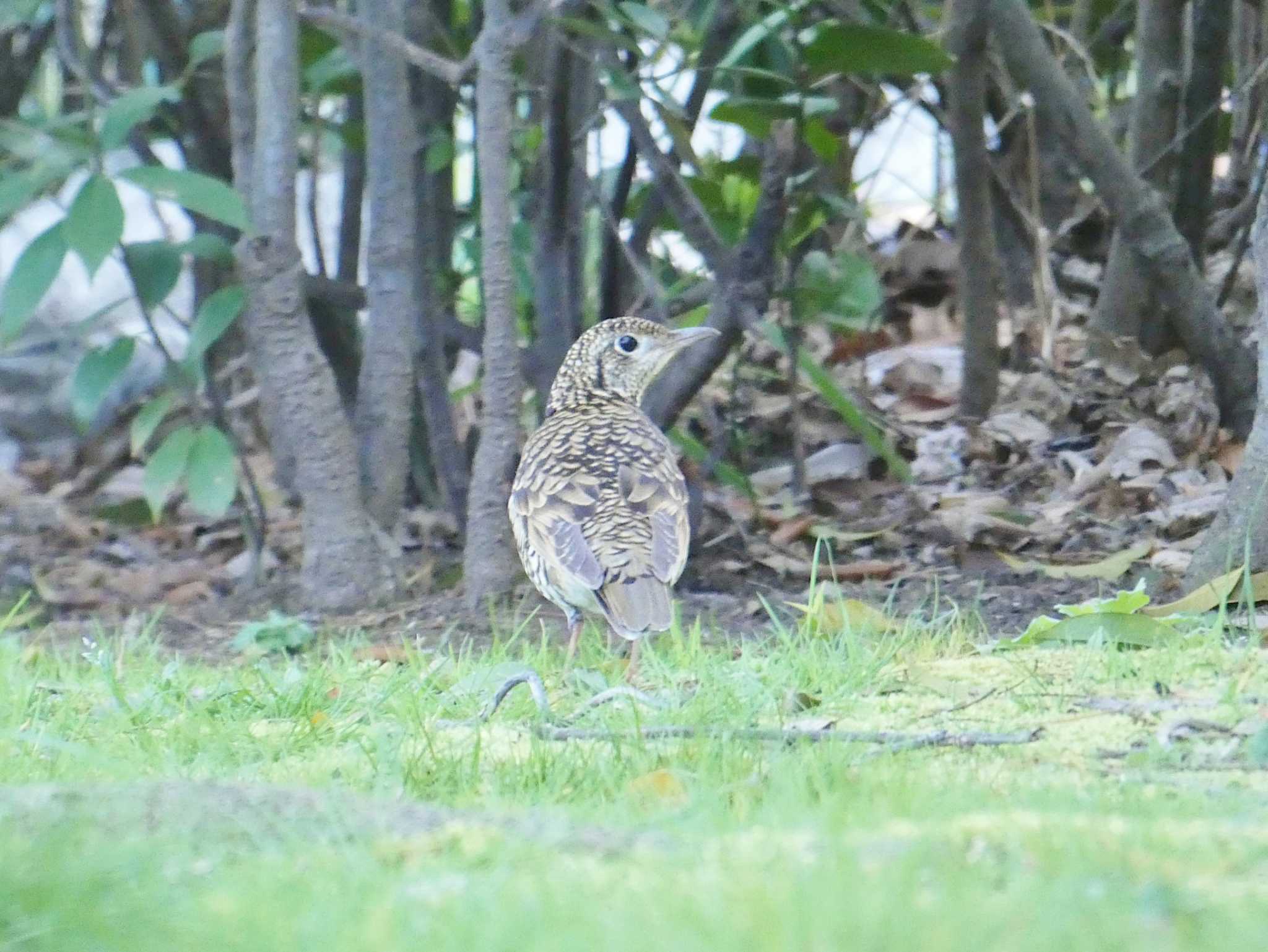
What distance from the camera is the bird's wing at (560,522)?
5055 millimetres

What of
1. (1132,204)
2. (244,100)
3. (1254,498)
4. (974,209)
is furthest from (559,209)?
(1254,498)

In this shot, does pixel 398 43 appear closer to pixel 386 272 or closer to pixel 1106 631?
pixel 386 272

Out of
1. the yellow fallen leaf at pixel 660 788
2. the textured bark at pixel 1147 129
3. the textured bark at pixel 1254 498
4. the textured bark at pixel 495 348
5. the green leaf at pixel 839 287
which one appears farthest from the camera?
the textured bark at pixel 1147 129

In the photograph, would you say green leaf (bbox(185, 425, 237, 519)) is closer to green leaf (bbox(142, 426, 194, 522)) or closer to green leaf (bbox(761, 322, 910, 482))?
green leaf (bbox(142, 426, 194, 522))

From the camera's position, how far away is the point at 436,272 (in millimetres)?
7219

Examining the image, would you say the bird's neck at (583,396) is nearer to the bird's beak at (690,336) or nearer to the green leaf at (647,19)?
the bird's beak at (690,336)

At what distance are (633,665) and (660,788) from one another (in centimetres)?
142

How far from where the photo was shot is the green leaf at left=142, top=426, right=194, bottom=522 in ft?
20.6

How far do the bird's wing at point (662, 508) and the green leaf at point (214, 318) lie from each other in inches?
60.4

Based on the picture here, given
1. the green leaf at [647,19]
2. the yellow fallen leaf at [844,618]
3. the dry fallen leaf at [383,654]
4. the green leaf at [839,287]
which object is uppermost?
the green leaf at [647,19]

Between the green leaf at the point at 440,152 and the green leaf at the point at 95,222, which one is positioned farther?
the green leaf at the point at 440,152

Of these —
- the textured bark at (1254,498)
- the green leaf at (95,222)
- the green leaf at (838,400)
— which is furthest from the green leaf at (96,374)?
the textured bark at (1254,498)

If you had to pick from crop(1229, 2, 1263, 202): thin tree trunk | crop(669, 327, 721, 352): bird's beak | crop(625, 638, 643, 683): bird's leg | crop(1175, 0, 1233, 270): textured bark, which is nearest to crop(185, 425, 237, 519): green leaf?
crop(669, 327, 721, 352): bird's beak

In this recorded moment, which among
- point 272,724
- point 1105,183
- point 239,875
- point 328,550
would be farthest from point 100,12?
point 239,875
